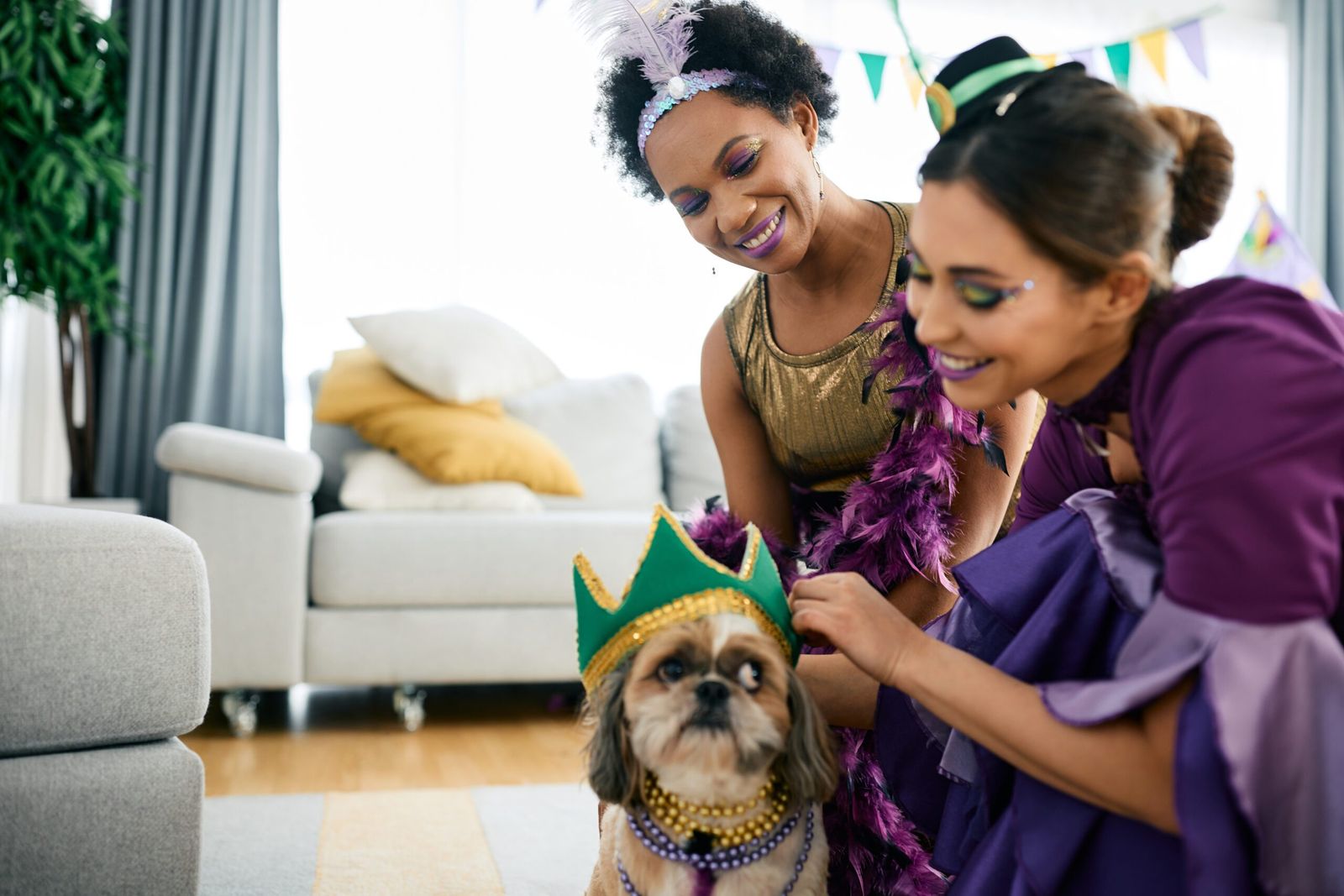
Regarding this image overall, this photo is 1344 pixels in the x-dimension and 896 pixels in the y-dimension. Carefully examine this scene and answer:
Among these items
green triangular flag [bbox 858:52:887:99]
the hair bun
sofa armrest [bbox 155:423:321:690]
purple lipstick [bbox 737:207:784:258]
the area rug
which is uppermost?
green triangular flag [bbox 858:52:887:99]

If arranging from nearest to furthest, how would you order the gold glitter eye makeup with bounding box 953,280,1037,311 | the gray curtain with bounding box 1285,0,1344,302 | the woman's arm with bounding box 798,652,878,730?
the gold glitter eye makeup with bounding box 953,280,1037,311, the woman's arm with bounding box 798,652,878,730, the gray curtain with bounding box 1285,0,1344,302

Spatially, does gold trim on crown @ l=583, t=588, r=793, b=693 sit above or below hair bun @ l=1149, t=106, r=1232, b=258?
below

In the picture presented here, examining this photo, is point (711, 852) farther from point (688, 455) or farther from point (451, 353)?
point (688, 455)

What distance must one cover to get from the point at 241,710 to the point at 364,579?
1.62 feet

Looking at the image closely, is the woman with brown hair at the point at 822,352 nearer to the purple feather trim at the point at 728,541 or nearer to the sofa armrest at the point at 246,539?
the purple feather trim at the point at 728,541

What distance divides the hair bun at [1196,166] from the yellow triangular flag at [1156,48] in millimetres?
3370

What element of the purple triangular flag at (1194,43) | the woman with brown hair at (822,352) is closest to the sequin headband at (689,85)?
the woman with brown hair at (822,352)

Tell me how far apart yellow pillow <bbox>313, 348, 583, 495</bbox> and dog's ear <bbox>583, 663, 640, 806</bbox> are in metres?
2.34

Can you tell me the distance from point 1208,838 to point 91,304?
394 cm

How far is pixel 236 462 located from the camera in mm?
3135

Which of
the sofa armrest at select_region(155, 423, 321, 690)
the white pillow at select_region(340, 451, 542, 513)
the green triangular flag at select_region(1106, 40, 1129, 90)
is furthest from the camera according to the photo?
the green triangular flag at select_region(1106, 40, 1129, 90)

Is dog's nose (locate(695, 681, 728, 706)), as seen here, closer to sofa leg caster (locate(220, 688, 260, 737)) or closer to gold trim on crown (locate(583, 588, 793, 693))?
gold trim on crown (locate(583, 588, 793, 693))

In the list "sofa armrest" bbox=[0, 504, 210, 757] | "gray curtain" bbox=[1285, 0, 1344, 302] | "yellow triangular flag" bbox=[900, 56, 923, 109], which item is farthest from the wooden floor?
"gray curtain" bbox=[1285, 0, 1344, 302]

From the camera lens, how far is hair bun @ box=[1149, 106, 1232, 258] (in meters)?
1.00
